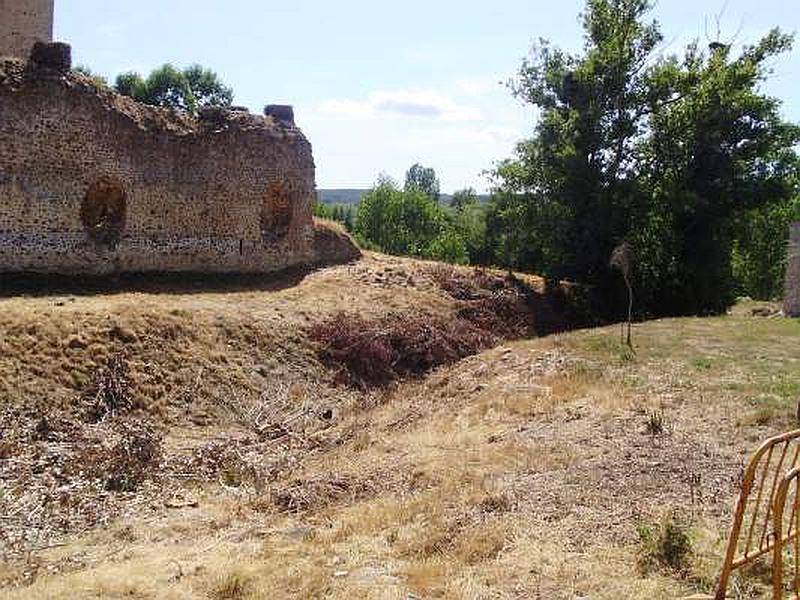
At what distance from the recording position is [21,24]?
24422 millimetres

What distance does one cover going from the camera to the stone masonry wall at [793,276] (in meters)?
22.1

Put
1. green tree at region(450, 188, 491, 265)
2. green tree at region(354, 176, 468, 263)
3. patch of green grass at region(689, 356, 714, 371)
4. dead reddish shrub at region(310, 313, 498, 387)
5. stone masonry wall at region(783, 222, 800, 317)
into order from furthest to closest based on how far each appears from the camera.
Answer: green tree at region(354, 176, 468, 263) < green tree at region(450, 188, 491, 265) < stone masonry wall at region(783, 222, 800, 317) < dead reddish shrub at region(310, 313, 498, 387) < patch of green grass at region(689, 356, 714, 371)

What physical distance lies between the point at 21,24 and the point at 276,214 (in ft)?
34.7

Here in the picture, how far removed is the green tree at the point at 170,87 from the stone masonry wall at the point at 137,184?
25.7 m

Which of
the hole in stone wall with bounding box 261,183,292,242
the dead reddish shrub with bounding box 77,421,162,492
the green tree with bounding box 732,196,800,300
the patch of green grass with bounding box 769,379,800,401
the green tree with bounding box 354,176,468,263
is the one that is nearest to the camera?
the dead reddish shrub with bounding box 77,421,162,492

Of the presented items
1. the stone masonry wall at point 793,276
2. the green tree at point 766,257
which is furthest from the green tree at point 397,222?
the stone masonry wall at point 793,276

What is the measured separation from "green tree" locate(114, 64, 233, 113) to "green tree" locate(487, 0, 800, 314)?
2565cm

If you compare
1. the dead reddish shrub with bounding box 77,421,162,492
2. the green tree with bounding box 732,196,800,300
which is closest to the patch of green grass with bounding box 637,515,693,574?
the dead reddish shrub with bounding box 77,421,162,492

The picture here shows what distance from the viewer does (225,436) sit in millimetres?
12625

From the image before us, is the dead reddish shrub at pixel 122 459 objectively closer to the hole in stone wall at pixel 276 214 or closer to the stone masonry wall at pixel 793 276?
the hole in stone wall at pixel 276 214

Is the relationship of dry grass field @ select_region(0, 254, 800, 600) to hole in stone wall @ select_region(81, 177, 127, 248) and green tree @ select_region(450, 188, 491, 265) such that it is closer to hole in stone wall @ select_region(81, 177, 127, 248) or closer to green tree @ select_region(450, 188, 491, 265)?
hole in stone wall @ select_region(81, 177, 127, 248)

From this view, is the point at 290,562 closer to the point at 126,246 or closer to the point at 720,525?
the point at 720,525

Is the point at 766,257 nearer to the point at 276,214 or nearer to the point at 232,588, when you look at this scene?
the point at 276,214

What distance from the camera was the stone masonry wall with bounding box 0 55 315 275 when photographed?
1561 centimetres
